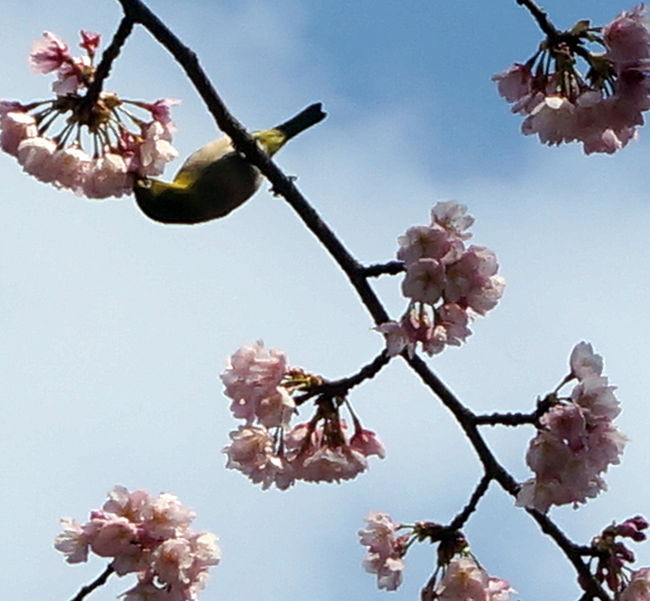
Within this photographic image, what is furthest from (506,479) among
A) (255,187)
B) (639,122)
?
(255,187)

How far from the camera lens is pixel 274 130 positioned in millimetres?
5711

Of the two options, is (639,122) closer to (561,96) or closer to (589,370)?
(561,96)

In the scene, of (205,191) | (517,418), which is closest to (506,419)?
(517,418)

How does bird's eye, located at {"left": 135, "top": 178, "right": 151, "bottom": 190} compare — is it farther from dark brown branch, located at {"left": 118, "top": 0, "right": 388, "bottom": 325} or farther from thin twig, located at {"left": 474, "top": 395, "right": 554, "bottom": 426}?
thin twig, located at {"left": 474, "top": 395, "right": 554, "bottom": 426}

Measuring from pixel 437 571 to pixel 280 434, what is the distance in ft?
2.24

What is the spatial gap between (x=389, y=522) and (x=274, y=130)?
70.6 inches

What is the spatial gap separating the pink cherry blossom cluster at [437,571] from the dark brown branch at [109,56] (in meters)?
1.78

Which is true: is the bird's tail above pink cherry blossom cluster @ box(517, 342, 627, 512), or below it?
above

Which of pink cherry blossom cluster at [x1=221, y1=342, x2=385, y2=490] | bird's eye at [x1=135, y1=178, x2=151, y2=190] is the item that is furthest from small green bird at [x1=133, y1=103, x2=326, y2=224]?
pink cherry blossom cluster at [x1=221, y1=342, x2=385, y2=490]

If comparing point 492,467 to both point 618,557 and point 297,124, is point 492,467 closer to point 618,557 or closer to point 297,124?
point 618,557

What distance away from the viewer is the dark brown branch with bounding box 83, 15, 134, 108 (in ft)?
13.0

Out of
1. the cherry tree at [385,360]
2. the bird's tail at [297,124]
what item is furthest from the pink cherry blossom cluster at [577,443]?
the bird's tail at [297,124]

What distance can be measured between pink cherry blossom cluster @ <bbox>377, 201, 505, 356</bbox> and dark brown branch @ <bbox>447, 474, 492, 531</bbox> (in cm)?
47

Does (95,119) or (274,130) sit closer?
(95,119)
